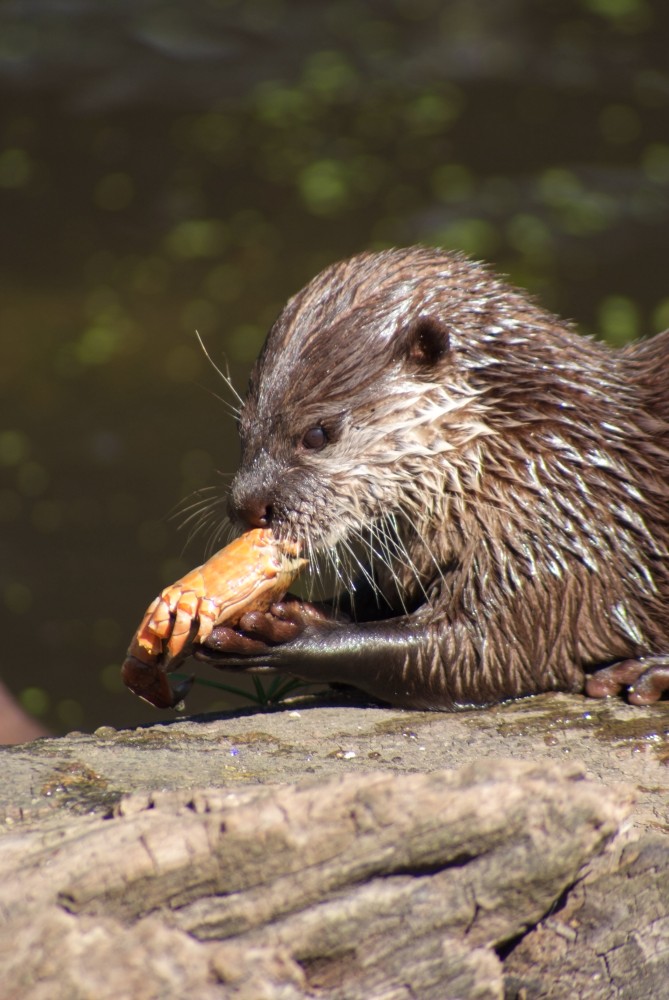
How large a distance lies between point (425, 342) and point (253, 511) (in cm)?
45

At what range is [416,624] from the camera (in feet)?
8.67

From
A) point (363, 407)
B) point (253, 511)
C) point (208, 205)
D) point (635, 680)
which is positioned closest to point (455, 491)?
point (363, 407)

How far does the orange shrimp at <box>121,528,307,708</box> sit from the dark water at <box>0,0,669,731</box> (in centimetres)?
195

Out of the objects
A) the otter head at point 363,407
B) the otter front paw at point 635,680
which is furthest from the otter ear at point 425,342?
the otter front paw at point 635,680

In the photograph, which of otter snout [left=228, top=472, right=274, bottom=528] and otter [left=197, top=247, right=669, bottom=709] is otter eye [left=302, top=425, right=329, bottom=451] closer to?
otter [left=197, top=247, right=669, bottom=709]

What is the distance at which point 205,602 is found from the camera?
2.51 meters

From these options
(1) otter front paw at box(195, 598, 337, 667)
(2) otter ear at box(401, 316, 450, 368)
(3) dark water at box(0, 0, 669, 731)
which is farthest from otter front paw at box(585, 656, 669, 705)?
(3) dark water at box(0, 0, 669, 731)

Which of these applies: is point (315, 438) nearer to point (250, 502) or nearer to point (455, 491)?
point (250, 502)

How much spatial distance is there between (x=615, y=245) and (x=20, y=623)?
3.37 metres

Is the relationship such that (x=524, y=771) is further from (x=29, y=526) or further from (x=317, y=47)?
(x=317, y=47)

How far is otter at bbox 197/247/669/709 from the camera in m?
2.60

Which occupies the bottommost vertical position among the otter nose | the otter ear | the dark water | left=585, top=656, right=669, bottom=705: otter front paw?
left=585, top=656, right=669, bottom=705: otter front paw

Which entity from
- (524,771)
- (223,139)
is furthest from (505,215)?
(524,771)

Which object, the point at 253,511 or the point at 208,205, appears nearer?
the point at 253,511
